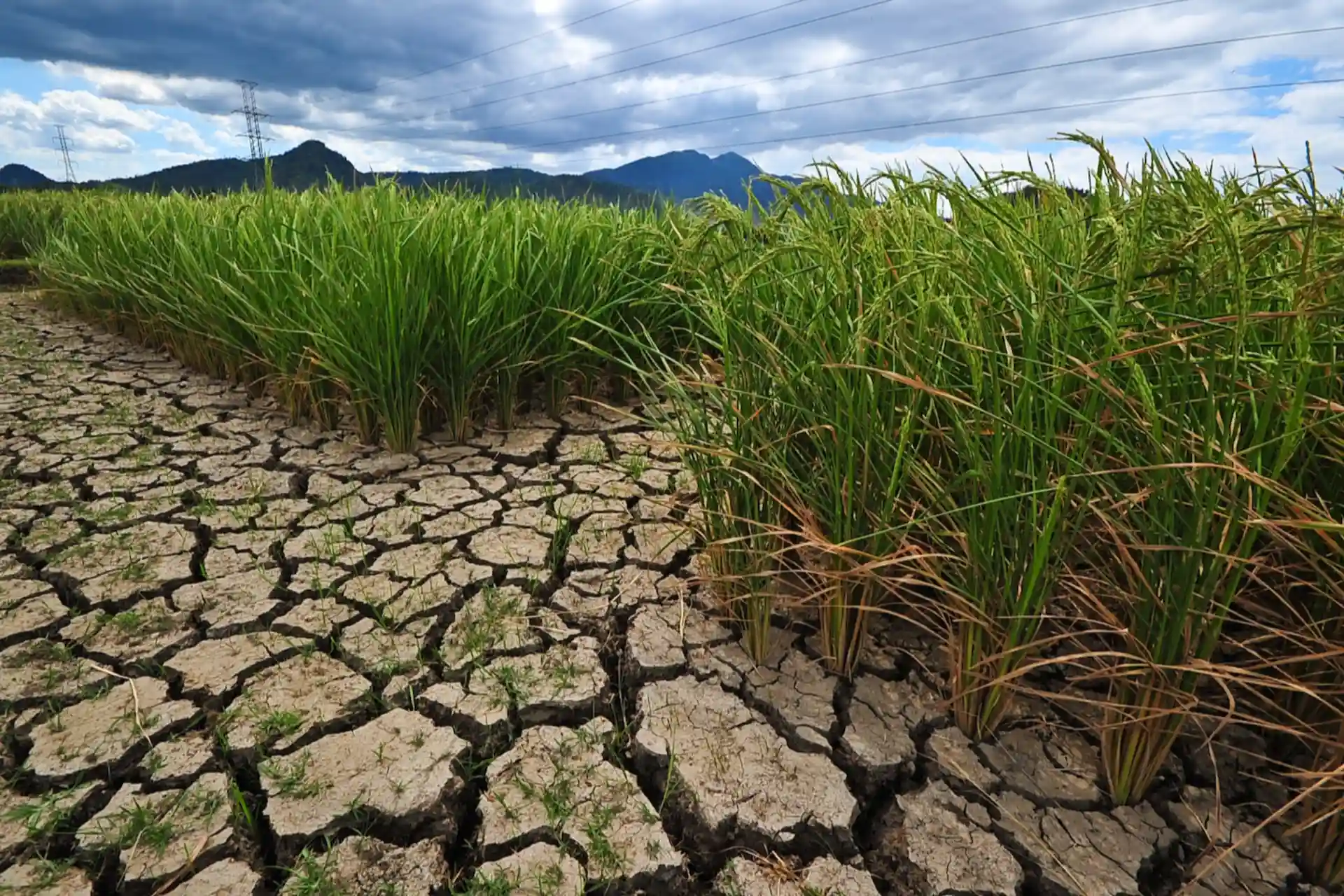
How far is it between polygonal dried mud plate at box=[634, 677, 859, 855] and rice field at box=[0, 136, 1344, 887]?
0.19 meters

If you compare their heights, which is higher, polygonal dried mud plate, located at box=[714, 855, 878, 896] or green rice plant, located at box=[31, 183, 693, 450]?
green rice plant, located at box=[31, 183, 693, 450]

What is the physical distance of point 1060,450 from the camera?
4.43 ft

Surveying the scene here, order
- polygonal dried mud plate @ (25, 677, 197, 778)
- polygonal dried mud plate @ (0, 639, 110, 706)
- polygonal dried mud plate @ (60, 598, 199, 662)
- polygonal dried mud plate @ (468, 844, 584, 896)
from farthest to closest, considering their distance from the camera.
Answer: polygonal dried mud plate @ (60, 598, 199, 662)
polygonal dried mud plate @ (0, 639, 110, 706)
polygonal dried mud plate @ (25, 677, 197, 778)
polygonal dried mud plate @ (468, 844, 584, 896)

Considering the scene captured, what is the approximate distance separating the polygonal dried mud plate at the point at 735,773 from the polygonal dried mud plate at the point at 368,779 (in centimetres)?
35

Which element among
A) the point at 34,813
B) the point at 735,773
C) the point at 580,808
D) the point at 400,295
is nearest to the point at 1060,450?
the point at 735,773

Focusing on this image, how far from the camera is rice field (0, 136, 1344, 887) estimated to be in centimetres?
115

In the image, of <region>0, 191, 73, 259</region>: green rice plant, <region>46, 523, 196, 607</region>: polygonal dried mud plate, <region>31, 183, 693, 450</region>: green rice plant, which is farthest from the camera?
<region>0, 191, 73, 259</region>: green rice plant

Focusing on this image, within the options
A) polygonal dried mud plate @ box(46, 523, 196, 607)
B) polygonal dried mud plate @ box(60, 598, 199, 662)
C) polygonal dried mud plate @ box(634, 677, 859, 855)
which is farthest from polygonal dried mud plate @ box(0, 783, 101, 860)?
polygonal dried mud plate @ box(634, 677, 859, 855)

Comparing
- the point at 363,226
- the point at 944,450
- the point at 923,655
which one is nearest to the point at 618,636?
the point at 923,655

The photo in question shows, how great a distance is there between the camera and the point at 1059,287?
1381mm

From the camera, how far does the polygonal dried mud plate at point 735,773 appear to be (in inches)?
51.4

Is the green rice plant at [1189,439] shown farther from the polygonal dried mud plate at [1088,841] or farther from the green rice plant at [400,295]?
the green rice plant at [400,295]

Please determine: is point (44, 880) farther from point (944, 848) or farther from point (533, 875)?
point (944, 848)

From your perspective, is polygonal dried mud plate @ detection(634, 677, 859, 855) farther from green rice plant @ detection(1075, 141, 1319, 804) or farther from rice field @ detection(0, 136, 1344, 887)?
green rice plant @ detection(1075, 141, 1319, 804)
